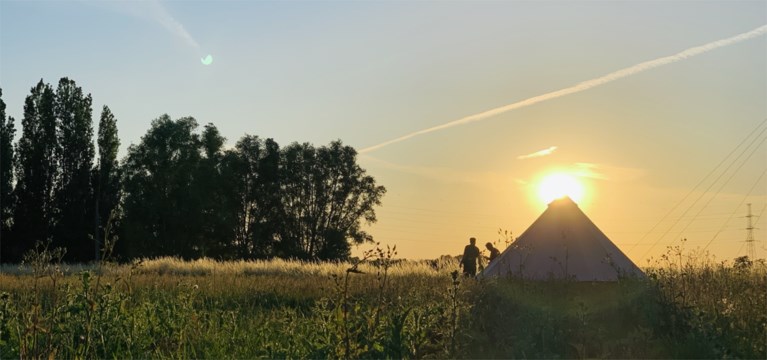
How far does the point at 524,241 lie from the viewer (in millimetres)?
16359

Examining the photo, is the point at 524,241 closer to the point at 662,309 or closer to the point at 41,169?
the point at 662,309

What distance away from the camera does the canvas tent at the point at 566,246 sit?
15.8 m

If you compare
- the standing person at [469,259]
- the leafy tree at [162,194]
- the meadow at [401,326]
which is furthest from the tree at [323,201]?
the meadow at [401,326]

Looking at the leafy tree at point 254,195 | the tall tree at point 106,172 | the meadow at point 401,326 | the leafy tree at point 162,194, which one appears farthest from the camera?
the leafy tree at point 254,195

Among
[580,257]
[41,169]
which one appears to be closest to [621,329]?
[580,257]

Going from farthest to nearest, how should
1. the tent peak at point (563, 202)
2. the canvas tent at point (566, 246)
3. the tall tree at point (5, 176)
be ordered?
1. the tall tree at point (5, 176)
2. the tent peak at point (563, 202)
3. the canvas tent at point (566, 246)

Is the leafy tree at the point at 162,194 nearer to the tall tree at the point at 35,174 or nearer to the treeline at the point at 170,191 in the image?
the treeline at the point at 170,191

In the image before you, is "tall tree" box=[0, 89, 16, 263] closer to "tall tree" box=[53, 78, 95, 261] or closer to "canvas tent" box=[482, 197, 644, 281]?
"tall tree" box=[53, 78, 95, 261]

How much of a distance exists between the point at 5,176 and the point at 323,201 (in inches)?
795

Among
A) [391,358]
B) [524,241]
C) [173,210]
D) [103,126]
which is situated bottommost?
[391,358]

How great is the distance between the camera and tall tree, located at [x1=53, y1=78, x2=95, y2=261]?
4312 centimetres

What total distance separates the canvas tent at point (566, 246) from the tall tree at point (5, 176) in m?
35.6

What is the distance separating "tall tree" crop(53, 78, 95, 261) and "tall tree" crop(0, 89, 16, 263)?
2.58 m

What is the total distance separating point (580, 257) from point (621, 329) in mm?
8746
